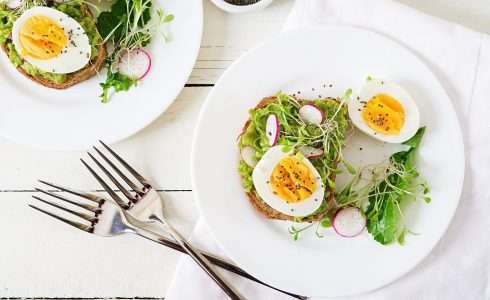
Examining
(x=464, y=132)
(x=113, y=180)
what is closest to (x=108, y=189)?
(x=113, y=180)

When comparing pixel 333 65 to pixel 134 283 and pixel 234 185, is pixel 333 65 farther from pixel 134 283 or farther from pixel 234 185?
pixel 134 283

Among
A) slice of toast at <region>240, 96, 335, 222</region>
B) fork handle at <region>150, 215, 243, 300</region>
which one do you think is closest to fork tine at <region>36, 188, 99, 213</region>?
fork handle at <region>150, 215, 243, 300</region>

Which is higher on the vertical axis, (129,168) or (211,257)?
(129,168)

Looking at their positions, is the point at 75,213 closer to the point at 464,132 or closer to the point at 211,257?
the point at 211,257

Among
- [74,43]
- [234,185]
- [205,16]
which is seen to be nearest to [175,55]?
[205,16]

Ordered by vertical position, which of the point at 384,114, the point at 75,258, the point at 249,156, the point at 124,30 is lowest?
the point at 75,258

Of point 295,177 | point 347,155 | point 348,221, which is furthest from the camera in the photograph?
point 347,155
